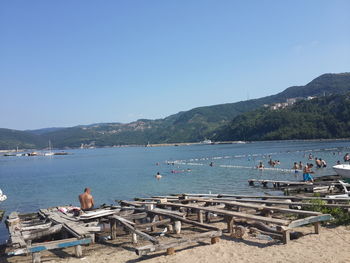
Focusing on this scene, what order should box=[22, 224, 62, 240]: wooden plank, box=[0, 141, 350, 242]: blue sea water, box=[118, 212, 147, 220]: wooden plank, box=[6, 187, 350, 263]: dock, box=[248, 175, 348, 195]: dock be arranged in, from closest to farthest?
box=[6, 187, 350, 263]: dock → box=[22, 224, 62, 240]: wooden plank → box=[118, 212, 147, 220]: wooden plank → box=[248, 175, 348, 195]: dock → box=[0, 141, 350, 242]: blue sea water


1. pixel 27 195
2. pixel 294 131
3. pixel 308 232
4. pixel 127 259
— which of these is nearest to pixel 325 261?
pixel 308 232

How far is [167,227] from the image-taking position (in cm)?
1339

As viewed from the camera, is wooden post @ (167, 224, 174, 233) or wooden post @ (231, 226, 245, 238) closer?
wooden post @ (231, 226, 245, 238)

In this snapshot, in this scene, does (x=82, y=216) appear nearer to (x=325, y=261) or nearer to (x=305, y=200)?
(x=325, y=261)

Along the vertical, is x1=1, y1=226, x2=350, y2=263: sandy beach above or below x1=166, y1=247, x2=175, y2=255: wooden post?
below

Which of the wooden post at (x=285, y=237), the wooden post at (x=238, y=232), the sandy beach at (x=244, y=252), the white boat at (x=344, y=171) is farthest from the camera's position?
the white boat at (x=344, y=171)

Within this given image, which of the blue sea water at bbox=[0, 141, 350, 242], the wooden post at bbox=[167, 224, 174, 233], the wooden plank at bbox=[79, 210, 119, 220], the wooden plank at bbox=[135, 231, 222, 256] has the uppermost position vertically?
the wooden plank at bbox=[79, 210, 119, 220]

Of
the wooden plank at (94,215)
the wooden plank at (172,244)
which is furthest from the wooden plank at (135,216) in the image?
the wooden plank at (172,244)

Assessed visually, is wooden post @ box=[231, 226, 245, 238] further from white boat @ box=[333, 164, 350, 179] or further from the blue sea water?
white boat @ box=[333, 164, 350, 179]

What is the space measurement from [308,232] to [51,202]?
87.2 ft

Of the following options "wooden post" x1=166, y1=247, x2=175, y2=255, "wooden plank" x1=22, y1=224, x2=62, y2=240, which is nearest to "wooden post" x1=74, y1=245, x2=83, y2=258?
"wooden plank" x1=22, y1=224, x2=62, y2=240

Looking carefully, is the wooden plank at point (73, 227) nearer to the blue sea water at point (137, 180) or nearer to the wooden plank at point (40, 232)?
the wooden plank at point (40, 232)

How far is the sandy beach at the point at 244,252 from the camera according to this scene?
30.6ft

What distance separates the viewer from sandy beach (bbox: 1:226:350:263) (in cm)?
932
